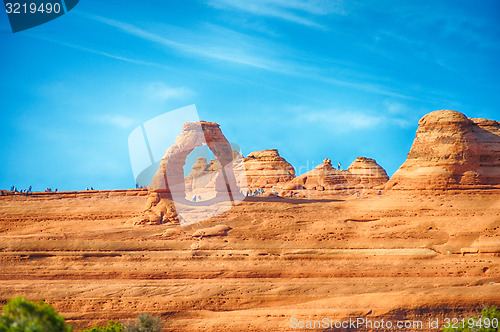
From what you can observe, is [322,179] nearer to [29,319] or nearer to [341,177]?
[341,177]

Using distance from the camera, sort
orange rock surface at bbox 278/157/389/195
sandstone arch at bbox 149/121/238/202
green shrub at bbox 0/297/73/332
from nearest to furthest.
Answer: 1. green shrub at bbox 0/297/73/332
2. sandstone arch at bbox 149/121/238/202
3. orange rock surface at bbox 278/157/389/195

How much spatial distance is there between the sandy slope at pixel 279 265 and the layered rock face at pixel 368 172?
959 inches

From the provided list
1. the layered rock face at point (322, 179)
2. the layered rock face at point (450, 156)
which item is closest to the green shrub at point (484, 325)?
the layered rock face at point (450, 156)

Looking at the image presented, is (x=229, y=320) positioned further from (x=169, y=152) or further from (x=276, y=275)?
(x=169, y=152)

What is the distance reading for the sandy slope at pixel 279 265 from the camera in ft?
69.9

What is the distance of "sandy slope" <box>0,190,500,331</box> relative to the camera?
69.9ft


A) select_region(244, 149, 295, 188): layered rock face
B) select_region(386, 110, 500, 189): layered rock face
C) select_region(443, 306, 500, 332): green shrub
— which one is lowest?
select_region(443, 306, 500, 332): green shrub

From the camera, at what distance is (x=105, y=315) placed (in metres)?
21.8

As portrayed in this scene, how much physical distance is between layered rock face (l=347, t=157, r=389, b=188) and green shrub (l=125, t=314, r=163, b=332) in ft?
115

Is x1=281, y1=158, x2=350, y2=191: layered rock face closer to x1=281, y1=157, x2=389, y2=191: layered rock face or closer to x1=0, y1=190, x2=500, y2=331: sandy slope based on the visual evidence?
x1=281, y1=157, x2=389, y2=191: layered rock face

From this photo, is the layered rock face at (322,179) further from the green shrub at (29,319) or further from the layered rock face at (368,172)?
the green shrub at (29,319)

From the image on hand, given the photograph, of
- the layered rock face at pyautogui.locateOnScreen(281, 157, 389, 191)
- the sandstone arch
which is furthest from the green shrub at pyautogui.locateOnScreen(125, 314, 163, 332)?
the layered rock face at pyautogui.locateOnScreen(281, 157, 389, 191)

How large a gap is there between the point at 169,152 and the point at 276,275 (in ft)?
33.1

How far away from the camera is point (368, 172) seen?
53.6m
